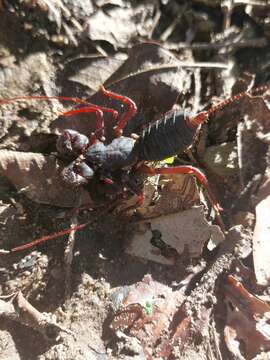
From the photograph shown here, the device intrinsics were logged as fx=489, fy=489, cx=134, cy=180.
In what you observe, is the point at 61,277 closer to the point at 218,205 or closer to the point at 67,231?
the point at 67,231

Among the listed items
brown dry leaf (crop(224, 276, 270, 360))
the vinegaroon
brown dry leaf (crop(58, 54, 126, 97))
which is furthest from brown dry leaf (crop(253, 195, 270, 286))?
brown dry leaf (crop(58, 54, 126, 97))

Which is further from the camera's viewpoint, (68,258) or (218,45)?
(218,45)

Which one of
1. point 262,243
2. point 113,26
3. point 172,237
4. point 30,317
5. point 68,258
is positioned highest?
point 113,26

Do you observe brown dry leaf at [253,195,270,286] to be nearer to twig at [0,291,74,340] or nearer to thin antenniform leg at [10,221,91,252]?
thin antenniform leg at [10,221,91,252]

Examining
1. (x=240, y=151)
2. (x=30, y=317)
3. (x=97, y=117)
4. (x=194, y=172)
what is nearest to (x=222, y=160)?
A: (x=240, y=151)

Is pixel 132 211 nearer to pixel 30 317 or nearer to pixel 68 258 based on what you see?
pixel 68 258

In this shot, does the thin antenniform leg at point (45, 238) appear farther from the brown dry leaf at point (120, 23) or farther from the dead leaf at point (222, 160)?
the brown dry leaf at point (120, 23)
